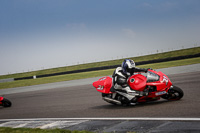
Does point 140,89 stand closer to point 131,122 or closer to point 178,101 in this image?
point 178,101

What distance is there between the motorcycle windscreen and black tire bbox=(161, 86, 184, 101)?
82 centimetres

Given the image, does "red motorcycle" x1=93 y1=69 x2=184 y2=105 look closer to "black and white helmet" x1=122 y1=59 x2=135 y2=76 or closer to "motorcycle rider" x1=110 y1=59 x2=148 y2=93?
"motorcycle rider" x1=110 y1=59 x2=148 y2=93

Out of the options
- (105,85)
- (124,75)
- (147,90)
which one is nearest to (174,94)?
(147,90)

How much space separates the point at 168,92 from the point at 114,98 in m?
1.74

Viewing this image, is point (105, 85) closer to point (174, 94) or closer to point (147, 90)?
point (147, 90)

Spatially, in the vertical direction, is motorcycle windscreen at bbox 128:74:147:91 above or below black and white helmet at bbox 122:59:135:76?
below

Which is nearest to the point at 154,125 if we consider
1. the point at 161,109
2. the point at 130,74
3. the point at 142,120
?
the point at 142,120

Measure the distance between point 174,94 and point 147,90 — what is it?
3.11ft

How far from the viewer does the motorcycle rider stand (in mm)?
7348

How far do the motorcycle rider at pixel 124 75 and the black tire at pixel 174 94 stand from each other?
1.12 meters

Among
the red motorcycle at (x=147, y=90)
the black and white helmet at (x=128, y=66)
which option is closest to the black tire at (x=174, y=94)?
the red motorcycle at (x=147, y=90)

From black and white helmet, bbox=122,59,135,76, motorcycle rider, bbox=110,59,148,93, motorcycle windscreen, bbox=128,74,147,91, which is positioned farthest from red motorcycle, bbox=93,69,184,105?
black and white helmet, bbox=122,59,135,76

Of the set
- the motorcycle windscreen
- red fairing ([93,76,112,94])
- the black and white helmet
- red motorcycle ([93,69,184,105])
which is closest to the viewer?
red motorcycle ([93,69,184,105])

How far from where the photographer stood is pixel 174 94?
7.41m
